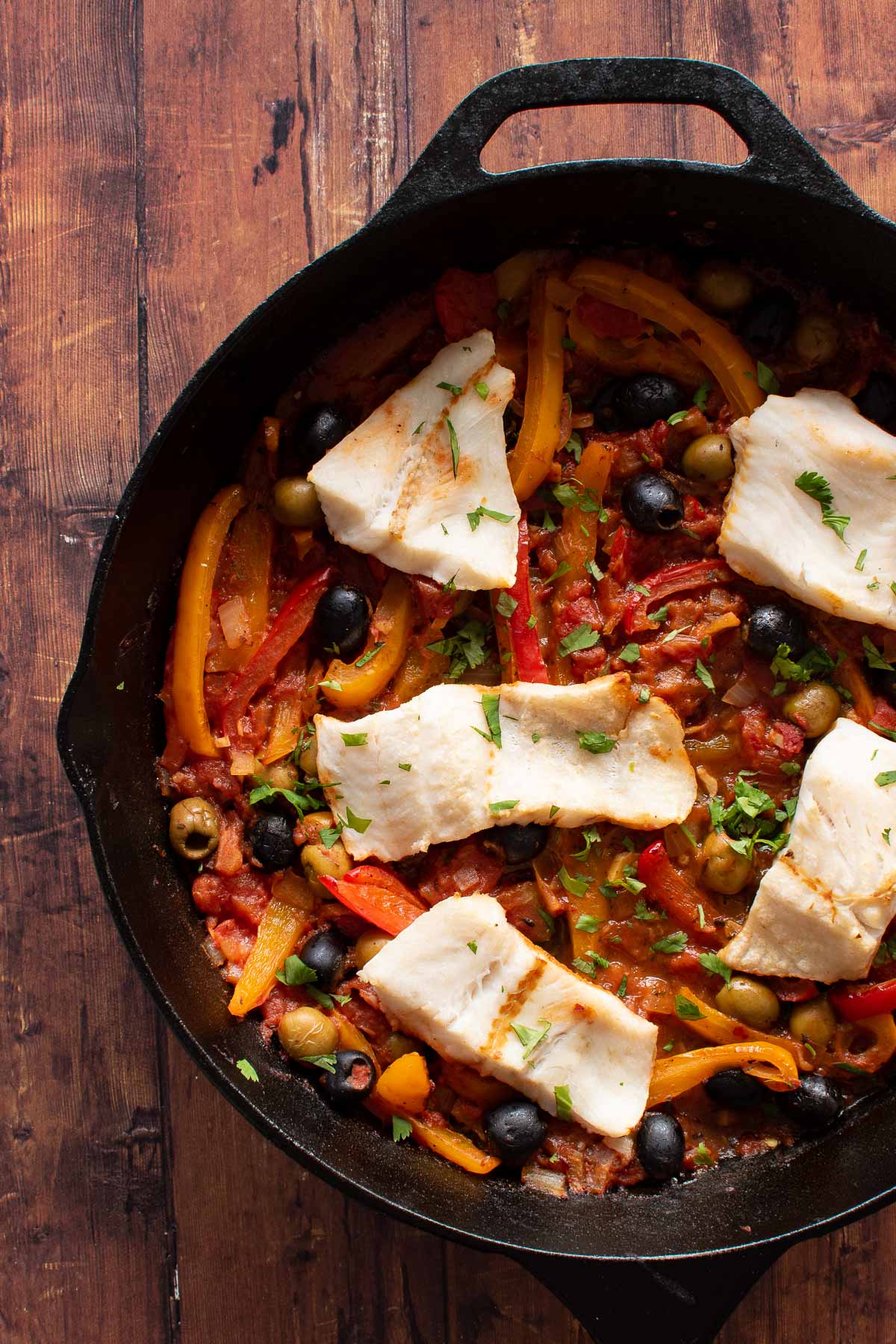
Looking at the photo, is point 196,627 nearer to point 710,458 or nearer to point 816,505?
point 710,458

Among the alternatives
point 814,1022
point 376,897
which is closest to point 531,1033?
point 376,897

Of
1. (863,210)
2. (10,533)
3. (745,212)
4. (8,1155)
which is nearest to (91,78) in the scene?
(10,533)

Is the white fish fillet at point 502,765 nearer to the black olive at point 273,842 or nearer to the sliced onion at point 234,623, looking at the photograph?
the black olive at point 273,842

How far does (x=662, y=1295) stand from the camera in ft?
10.3

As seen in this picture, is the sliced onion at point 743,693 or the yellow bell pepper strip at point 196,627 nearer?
the yellow bell pepper strip at point 196,627

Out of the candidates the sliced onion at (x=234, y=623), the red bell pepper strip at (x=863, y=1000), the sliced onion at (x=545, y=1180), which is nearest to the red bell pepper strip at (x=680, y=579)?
the sliced onion at (x=234, y=623)

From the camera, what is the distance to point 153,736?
374cm

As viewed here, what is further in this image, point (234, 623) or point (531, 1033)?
point (234, 623)

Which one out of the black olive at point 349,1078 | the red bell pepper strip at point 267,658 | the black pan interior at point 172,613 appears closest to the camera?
the black pan interior at point 172,613

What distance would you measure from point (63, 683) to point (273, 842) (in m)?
0.91

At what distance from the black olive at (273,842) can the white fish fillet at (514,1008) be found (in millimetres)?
415

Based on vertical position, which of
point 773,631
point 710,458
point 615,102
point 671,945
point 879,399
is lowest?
point 671,945

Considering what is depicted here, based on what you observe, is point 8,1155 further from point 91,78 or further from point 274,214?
point 91,78

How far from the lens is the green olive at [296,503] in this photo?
3.68 meters
